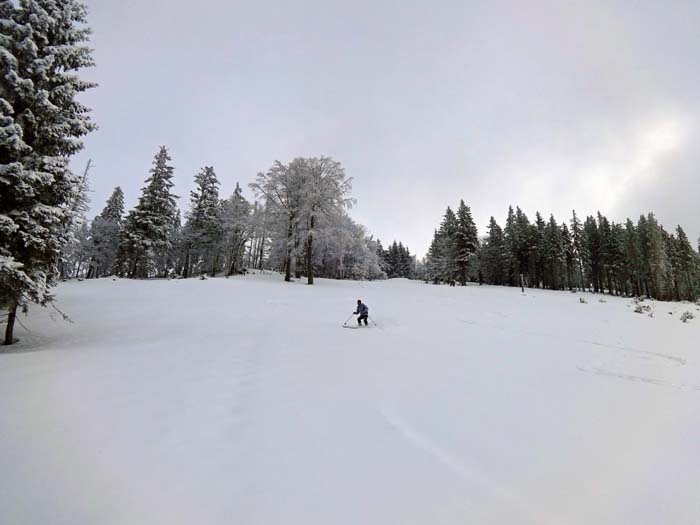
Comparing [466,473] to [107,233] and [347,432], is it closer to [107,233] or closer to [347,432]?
[347,432]

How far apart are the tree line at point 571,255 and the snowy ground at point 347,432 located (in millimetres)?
37165

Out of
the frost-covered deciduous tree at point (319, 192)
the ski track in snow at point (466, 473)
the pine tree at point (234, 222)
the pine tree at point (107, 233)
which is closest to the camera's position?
the ski track in snow at point (466, 473)

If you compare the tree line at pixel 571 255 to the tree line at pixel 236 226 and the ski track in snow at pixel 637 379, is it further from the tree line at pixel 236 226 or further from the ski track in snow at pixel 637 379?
the ski track in snow at pixel 637 379

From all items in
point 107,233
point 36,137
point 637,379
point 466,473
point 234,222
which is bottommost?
point 466,473

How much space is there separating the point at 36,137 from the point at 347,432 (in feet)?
39.1

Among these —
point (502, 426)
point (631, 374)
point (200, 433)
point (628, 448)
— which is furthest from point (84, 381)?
point (631, 374)

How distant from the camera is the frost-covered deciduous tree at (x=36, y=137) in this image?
A: 791cm

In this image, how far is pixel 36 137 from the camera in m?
8.77

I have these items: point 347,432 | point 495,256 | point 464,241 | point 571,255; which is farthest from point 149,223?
point 571,255

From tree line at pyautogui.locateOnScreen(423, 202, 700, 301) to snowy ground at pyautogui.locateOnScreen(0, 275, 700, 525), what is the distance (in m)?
37.2

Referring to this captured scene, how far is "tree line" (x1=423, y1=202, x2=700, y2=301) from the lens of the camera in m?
42.2

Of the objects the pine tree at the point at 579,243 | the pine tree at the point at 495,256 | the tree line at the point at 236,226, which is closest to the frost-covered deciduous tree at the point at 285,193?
the tree line at the point at 236,226

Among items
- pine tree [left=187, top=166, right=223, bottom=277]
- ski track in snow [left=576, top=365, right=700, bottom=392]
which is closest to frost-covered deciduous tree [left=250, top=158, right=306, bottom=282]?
pine tree [left=187, top=166, right=223, bottom=277]

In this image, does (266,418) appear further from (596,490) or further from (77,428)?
(596,490)
